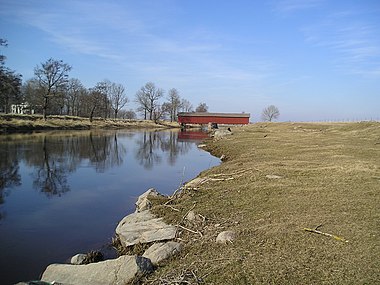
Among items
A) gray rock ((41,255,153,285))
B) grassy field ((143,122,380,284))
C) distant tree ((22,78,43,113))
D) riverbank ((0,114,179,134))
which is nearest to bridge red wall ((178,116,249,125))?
riverbank ((0,114,179,134))

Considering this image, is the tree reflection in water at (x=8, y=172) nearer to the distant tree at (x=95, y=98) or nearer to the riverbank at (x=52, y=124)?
the riverbank at (x=52, y=124)

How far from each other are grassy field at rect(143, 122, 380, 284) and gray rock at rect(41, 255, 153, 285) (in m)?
0.36

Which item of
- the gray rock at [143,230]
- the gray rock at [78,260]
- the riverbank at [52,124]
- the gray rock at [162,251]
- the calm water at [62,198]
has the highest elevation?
the riverbank at [52,124]

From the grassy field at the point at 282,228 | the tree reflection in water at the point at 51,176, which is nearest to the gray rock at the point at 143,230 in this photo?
the grassy field at the point at 282,228

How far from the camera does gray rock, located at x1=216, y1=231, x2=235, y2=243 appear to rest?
709 cm

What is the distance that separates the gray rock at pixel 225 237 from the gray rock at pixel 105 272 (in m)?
1.73

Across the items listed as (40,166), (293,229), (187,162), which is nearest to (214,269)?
(293,229)

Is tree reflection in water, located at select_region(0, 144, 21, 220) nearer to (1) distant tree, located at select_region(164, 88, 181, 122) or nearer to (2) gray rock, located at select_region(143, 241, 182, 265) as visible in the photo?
(2) gray rock, located at select_region(143, 241, 182, 265)

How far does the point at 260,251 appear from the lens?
6.40 m

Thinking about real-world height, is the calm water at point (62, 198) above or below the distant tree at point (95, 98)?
below

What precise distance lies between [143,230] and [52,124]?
5350 centimetres

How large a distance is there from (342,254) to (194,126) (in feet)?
312

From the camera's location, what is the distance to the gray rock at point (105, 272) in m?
6.00

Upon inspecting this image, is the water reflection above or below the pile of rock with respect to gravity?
below
